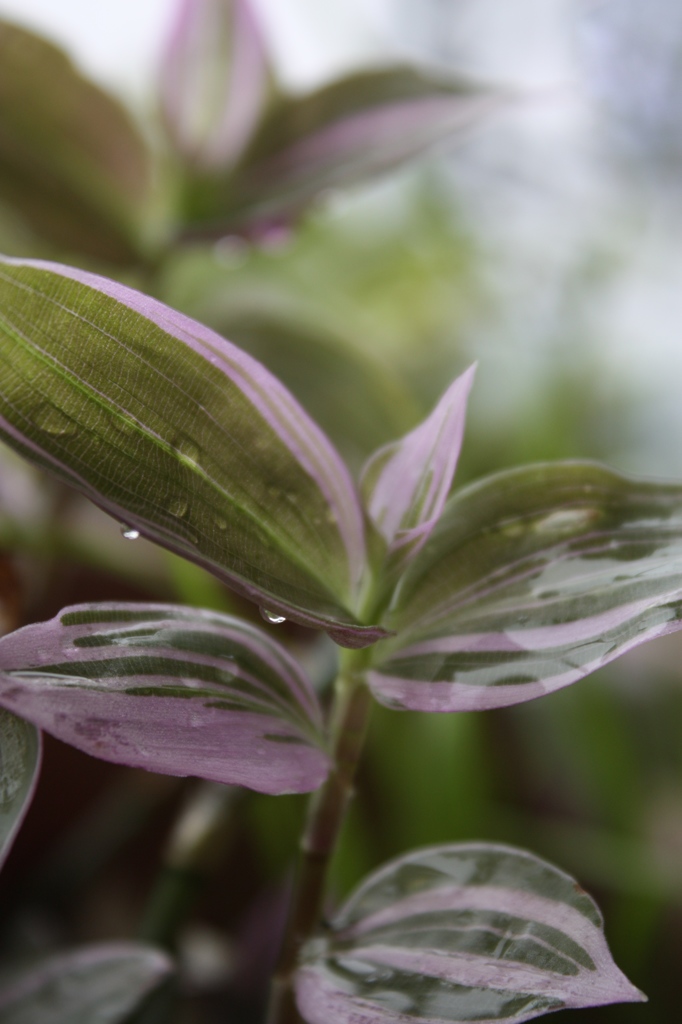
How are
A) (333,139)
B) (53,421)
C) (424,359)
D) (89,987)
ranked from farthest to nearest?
(424,359), (333,139), (89,987), (53,421)

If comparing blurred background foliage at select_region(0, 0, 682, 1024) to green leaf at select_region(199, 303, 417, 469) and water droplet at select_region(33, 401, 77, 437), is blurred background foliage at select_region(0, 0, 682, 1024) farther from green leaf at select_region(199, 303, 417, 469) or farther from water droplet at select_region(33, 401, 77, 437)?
water droplet at select_region(33, 401, 77, 437)

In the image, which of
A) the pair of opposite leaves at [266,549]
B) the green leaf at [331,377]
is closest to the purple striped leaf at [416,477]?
the pair of opposite leaves at [266,549]

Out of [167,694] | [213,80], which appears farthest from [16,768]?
[213,80]

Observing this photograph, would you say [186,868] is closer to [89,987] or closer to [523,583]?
[89,987]

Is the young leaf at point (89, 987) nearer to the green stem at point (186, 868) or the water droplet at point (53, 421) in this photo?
the green stem at point (186, 868)

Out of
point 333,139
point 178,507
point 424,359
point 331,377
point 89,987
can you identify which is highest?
point 424,359
